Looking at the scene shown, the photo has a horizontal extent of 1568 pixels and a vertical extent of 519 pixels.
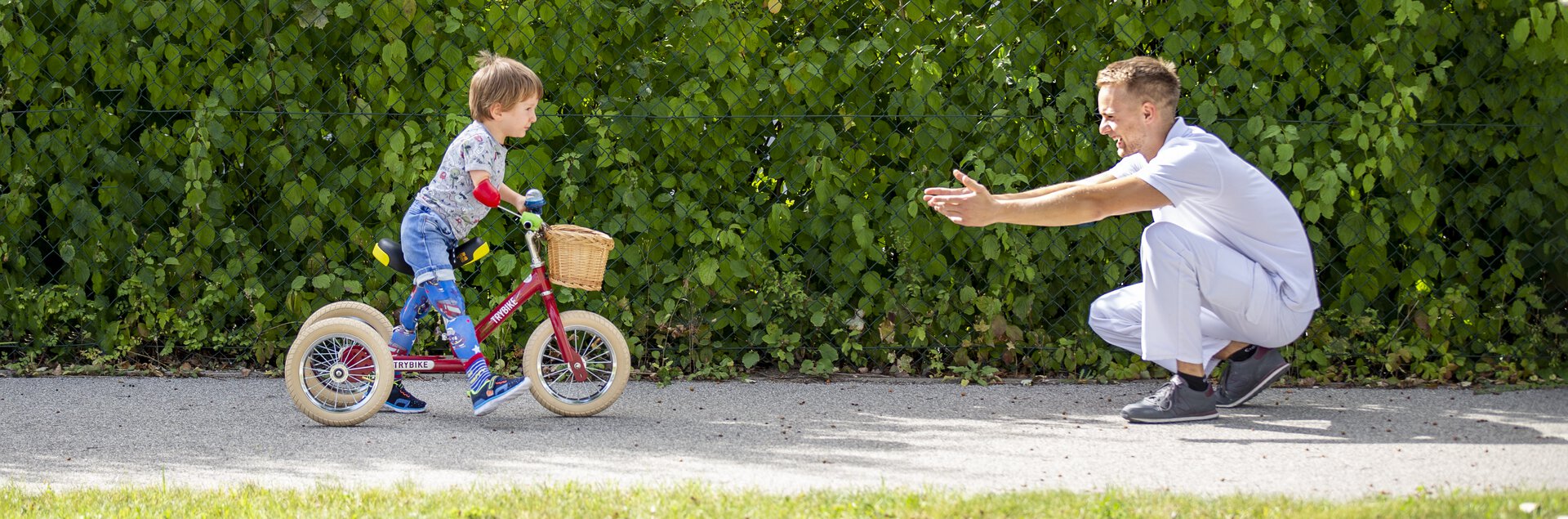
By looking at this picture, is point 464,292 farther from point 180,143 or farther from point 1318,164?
point 1318,164

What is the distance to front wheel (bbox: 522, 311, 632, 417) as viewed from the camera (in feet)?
16.1

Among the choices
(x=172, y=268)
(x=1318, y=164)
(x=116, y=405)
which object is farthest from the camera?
(x=172, y=268)

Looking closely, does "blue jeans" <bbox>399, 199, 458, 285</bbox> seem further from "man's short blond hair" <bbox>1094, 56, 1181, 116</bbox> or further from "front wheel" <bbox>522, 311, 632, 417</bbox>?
"man's short blond hair" <bbox>1094, 56, 1181, 116</bbox>

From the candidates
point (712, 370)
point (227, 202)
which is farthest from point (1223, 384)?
point (227, 202)

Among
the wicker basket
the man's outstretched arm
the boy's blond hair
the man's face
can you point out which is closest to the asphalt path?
the wicker basket

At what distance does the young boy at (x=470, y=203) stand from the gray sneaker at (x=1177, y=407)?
2.06 m

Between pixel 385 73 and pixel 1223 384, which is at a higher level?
pixel 385 73

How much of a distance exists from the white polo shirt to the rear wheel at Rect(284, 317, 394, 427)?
2553 millimetres

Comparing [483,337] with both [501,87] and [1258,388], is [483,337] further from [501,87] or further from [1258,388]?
[1258,388]

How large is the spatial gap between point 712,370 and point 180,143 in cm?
232

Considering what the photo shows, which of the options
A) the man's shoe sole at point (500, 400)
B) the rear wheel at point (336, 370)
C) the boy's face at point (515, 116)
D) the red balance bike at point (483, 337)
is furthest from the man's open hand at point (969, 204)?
the rear wheel at point (336, 370)

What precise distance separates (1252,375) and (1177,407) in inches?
16.3

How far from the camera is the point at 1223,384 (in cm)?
505

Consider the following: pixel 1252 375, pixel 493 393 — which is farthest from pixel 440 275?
pixel 1252 375
